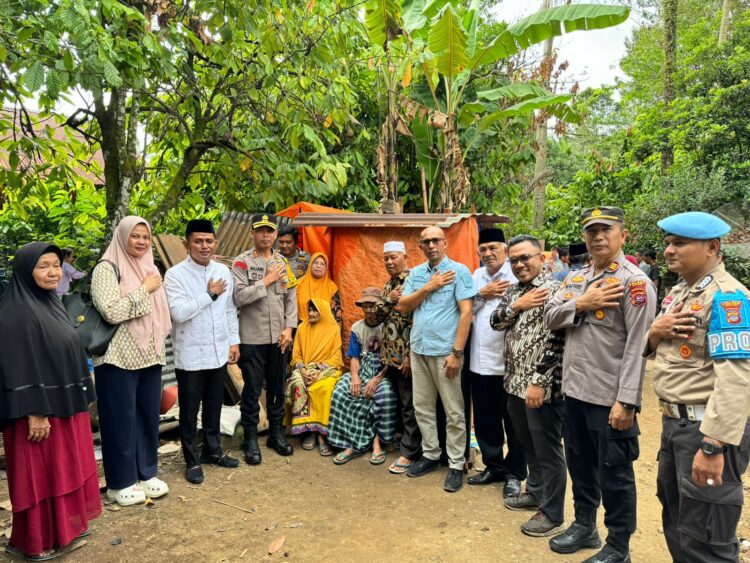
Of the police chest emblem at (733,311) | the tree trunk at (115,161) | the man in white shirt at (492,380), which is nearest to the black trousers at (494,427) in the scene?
the man in white shirt at (492,380)

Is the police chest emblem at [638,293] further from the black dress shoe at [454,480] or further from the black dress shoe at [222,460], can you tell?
the black dress shoe at [222,460]

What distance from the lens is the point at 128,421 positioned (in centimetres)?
363

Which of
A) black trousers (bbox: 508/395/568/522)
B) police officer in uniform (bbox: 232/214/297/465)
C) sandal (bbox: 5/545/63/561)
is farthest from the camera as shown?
police officer in uniform (bbox: 232/214/297/465)

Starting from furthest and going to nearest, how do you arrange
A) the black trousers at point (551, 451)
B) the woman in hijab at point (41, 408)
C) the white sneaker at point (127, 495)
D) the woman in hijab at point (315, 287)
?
the woman in hijab at point (315, 287), the white sneaker at point (127, 495), the black trousers at point (551, 451), the woman in hijab at point (41, 408)

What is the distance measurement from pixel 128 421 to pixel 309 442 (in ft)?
6.04

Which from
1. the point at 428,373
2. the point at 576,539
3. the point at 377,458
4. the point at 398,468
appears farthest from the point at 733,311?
the point at 377,458

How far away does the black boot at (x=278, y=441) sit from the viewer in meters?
4.82

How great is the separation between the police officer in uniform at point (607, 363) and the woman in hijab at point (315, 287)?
271cm

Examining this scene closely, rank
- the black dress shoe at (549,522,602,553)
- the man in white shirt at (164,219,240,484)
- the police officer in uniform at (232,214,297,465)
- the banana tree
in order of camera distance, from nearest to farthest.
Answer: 1. the black dress shoe at (549,522,602,553)
2. the man in white shirt at (164,219,240,484)
3. the police officer in uniform at (232,214,297,465)
4. the banana tree

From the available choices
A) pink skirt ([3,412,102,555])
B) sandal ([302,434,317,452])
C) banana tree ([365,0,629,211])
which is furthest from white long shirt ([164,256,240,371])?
banana tree ([365,0,629,211])

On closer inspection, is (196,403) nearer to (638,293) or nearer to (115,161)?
(115,161)

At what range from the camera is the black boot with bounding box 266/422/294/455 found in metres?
4.82

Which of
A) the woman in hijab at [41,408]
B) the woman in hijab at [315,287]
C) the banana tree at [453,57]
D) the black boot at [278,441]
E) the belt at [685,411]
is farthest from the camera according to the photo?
the banana tree at [453,57]

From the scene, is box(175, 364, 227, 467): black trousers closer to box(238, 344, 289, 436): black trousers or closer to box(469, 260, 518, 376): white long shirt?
box(238, 344, 289, 436): black trousers
